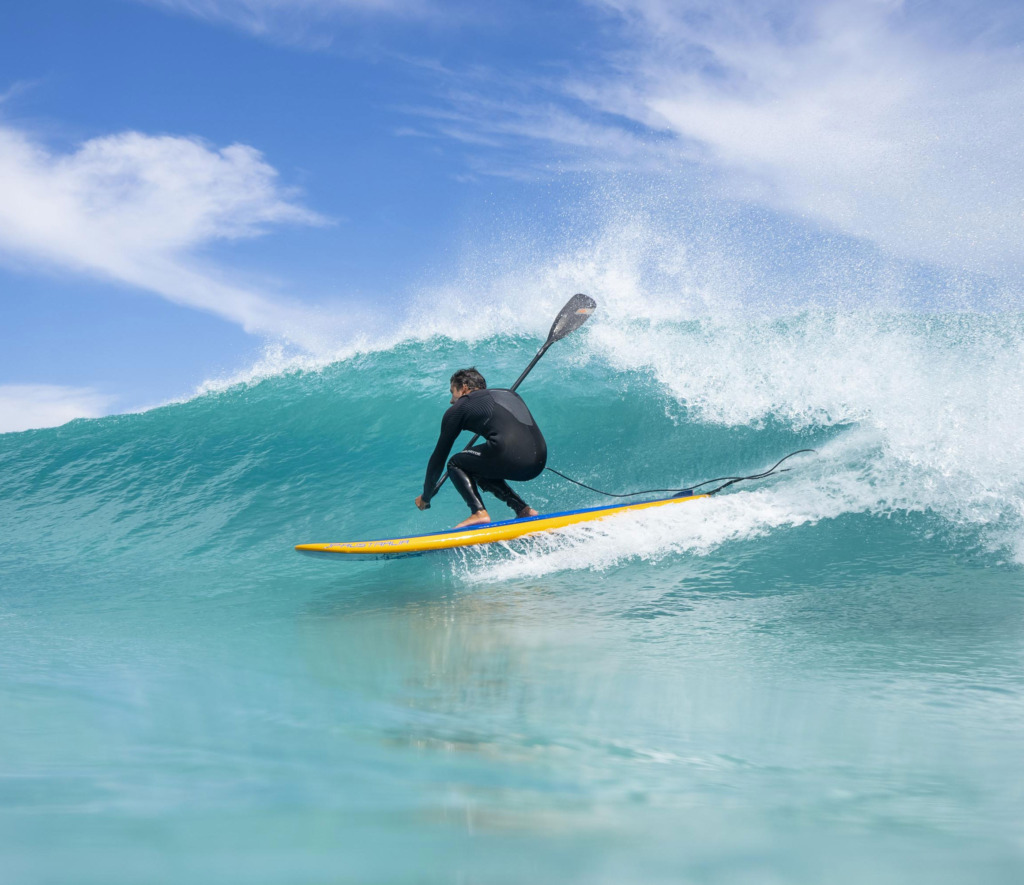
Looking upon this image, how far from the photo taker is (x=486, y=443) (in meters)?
5.20

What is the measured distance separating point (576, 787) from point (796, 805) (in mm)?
534

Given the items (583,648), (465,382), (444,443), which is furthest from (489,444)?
(583,648)

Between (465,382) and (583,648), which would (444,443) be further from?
(583,648)

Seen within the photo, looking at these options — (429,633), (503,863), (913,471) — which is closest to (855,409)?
(913,471)

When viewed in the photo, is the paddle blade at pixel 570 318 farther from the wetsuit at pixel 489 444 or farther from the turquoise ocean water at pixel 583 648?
the wetsuit at pixel 489 444

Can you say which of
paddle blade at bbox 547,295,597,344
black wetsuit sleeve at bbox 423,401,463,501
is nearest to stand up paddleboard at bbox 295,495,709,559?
black wetsuit sleeve at bbox 423,401,463,501

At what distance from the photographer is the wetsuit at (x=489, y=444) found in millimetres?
5094

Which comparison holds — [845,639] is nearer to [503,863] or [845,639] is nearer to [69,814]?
[503,863]

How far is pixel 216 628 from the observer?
4.41m

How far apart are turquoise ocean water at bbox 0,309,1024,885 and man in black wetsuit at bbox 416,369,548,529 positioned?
1.71 ft

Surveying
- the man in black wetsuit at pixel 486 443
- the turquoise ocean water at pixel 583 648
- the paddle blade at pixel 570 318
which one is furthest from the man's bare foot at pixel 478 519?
the paddle blade at pixel 570 318

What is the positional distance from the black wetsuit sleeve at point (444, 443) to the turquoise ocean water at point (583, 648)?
576 millimetres

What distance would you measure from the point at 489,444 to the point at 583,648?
2.01 m

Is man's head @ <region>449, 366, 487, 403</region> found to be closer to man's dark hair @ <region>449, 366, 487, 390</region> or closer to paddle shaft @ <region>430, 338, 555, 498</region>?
man's dark hair @ <region>449, 366, 487, 390</region>
